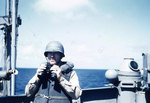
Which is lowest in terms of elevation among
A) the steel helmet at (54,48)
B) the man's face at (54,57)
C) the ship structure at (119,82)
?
the ship structure at (119,82)

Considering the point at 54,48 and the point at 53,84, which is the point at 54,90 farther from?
the point at 54,48

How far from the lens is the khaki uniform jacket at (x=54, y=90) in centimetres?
235

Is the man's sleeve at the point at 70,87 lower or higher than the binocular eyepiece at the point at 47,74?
lower

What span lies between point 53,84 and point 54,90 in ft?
0.32

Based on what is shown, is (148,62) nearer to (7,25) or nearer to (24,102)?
(24,102)

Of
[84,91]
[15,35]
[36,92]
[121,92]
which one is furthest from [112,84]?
[15,35]

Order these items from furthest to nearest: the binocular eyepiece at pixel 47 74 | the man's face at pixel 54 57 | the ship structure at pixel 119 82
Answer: the ship structure at pixel 119 82
the man's face at pixel 54 57
the binocular eyepiece at pixel 47 74

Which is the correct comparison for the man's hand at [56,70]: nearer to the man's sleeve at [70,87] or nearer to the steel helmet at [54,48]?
the man's sleeve at [70,87]


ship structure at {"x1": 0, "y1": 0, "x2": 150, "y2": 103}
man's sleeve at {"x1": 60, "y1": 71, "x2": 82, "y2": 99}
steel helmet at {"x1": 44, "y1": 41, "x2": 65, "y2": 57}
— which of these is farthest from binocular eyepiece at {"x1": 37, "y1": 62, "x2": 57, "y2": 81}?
ship structure at {"x1": 0, "y1": 0, "x2": 150, "y2": 103}

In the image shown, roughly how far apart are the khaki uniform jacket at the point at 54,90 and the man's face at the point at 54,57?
297 millimetres

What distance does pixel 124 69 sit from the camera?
4.96 metres

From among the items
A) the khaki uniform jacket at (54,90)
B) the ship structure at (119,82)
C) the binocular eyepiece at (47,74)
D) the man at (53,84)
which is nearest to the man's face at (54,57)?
the man at (53,84)

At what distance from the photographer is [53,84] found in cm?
243

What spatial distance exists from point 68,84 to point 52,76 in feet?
0.95
